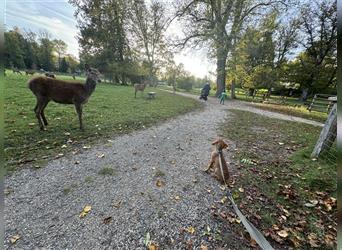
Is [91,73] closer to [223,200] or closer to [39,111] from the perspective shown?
[39,111]

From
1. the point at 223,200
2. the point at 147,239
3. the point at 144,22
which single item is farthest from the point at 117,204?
the point at 144,22

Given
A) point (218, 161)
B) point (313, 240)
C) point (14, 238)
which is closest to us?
point (14, 238)

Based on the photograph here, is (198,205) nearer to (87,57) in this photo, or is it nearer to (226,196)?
(226,196)

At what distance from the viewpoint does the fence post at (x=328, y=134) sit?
13.0 ft

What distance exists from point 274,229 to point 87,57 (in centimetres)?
3428

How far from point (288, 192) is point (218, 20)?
18600 mm

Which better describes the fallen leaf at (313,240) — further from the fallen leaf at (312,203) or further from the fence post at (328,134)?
the fence post at (328,134)

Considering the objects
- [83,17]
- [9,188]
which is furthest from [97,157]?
[83,17]

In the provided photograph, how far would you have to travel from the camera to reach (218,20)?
17312 millimetres

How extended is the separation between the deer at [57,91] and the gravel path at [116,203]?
2.17 meters

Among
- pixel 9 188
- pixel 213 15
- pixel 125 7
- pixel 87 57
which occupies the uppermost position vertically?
pixel 125 7

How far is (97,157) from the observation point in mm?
4000

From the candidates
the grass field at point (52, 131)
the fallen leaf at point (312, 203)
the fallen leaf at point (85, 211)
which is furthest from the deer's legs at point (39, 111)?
the fallen leaf at point (312, 203)

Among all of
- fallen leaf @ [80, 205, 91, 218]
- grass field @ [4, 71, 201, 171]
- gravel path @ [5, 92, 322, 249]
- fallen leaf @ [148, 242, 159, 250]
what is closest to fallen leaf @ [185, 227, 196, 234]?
gravel path @ [5, 92, 322, 249]
